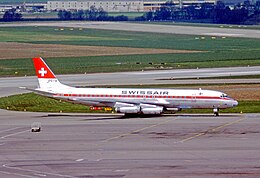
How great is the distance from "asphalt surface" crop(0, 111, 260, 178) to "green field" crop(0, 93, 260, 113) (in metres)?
3.95

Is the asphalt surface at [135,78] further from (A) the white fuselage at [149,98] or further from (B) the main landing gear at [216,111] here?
(B) the main landing gear at [216,111]

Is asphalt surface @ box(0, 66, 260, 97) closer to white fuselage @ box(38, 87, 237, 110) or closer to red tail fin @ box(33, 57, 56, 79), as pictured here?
red tail fin @ box(33, 57, 56, 79)

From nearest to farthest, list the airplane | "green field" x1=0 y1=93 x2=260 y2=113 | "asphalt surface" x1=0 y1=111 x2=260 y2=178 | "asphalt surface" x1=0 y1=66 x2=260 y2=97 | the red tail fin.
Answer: "asphalt surface" x1=0 y1=111 x2=260 y2=178 < the airplane < the red tail fin < "green field" x1=0 y1=93 x2=260 y2=113 < "asphalt surface" x1=0 y1=66 x2=260 y2=97

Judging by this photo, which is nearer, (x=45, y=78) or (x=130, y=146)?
(x=130, y=146)

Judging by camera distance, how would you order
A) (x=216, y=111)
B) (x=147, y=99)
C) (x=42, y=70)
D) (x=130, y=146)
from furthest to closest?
(x=42, y=70), (x=216, y=111), (x=147, y=99), (x=130, y=146)

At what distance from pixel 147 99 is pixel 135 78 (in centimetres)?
4378

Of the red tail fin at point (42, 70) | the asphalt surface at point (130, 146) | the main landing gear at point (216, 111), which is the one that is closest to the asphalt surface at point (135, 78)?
the red tail fin at point (42, 70)

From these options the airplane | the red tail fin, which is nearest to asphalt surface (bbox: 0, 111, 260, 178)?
the airplane

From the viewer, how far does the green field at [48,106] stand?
9375 centimetres

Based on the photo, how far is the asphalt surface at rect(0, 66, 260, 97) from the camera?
124m

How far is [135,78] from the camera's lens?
132875 millimetres

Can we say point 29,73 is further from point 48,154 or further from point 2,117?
point 48,154

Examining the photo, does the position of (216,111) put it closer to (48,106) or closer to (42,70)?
(42,70)

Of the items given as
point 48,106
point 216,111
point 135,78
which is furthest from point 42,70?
point 135,78
